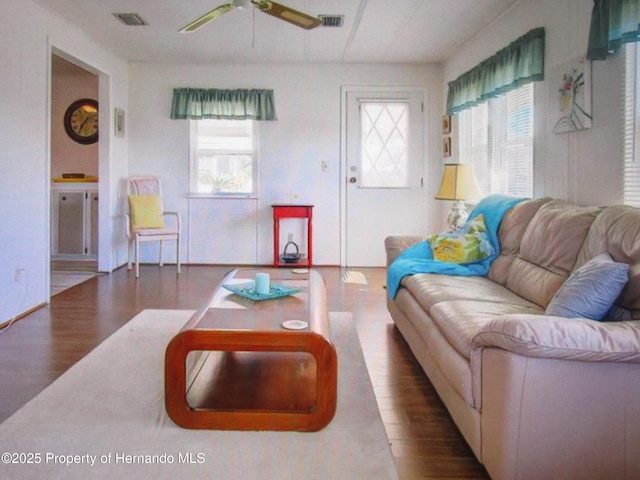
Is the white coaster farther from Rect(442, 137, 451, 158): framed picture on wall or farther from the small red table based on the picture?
Rect(442, 137, 451, 158): framed picture on wall

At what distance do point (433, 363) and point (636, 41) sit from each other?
6.07 feet

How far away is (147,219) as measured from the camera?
5859 millimetres

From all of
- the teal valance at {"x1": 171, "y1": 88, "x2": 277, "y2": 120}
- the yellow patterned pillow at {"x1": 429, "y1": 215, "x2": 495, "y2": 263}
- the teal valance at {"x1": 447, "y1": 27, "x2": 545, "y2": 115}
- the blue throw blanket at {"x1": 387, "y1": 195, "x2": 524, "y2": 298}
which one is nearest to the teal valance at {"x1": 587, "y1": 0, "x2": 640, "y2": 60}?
the teal valance at {"x1": 447, "y1": 27, "x2": 545, "y2": 115}

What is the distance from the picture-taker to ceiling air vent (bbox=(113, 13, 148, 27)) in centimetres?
455

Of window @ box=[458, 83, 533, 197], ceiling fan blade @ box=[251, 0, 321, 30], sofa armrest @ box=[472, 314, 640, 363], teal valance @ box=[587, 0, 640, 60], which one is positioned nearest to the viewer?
sofa armrest @ box=[472, 314, 640, 363]

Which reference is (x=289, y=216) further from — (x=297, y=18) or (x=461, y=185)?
(x=297, y=18)

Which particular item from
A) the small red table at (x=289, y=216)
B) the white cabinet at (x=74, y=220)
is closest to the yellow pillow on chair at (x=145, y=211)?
the white cabinet at (x=74, y=220)

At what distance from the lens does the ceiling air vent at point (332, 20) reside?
4.59 metres

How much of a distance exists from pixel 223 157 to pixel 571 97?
416 centimetres

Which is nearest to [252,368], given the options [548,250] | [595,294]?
[595,294]

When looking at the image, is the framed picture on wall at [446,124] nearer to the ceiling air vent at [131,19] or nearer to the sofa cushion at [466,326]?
the ceiling air vent at [131,19]

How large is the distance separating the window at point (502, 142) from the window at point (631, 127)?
1193mm

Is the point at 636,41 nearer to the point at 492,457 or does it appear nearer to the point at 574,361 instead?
the point at 574,361

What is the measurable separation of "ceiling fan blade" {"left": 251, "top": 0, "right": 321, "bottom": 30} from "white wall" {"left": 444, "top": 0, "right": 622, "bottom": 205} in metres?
1.60
